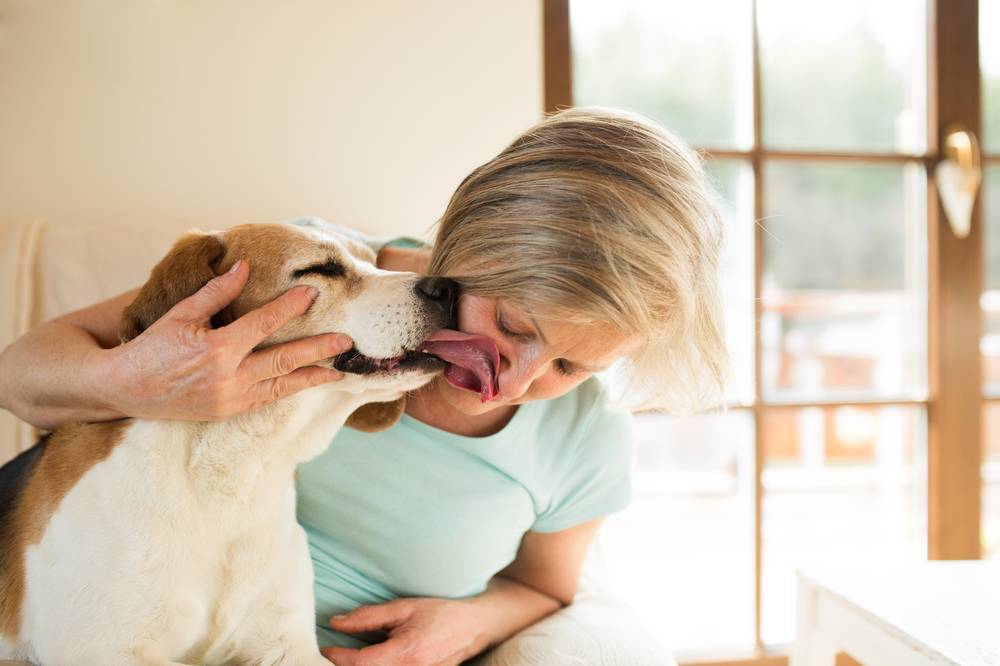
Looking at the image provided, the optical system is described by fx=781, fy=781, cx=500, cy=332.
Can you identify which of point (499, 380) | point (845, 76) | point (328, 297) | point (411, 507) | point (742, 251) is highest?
point (845, 76)

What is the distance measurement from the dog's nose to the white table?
2.44 ft

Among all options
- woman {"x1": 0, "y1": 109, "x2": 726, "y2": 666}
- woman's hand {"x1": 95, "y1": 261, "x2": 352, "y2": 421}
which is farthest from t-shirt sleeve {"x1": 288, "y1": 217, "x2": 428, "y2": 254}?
woman's hand {"x1": 95, "y1": 261, "x2": 352, "y2": 421}

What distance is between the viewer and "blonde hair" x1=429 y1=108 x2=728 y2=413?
89 centimetres

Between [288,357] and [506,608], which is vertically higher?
[288,357]

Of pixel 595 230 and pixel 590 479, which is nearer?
pixel 595 230

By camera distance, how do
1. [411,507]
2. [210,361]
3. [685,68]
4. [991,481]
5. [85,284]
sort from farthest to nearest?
[991,481] < [685,68] < [85,284] < [411,507] < [210,361]

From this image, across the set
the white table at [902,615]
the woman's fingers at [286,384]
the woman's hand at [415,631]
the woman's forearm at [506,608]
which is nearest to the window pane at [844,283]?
the white table at [902,615]

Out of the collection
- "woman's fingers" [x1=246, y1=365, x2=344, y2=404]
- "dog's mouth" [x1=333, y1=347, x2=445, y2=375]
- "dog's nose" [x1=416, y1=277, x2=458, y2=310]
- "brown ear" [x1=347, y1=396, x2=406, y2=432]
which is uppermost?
"dog's nose" [x1=416, y1=277, x2=458, y2=310]

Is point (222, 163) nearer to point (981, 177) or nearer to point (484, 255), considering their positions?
point (484, 255)

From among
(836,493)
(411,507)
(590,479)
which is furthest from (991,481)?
(411,507)

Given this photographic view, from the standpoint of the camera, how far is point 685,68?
193cm

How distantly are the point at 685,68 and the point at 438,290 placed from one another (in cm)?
131

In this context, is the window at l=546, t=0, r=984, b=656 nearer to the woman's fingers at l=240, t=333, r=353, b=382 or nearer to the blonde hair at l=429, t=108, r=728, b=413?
the blonde hair at l=429, t=108, r=728, b=413

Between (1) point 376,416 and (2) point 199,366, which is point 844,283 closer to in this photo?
(1) point 376,416
